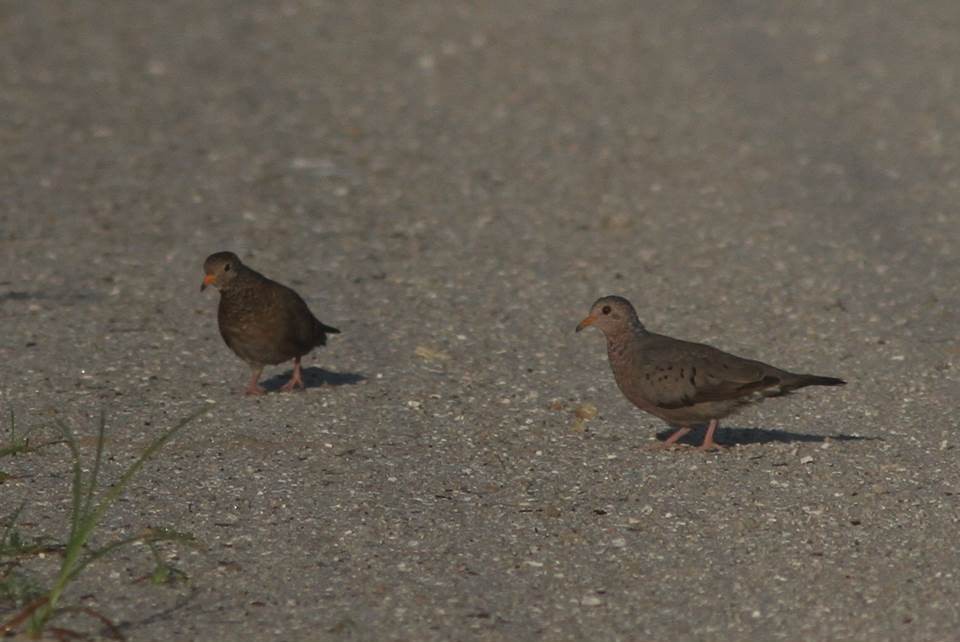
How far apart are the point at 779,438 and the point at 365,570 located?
287cm

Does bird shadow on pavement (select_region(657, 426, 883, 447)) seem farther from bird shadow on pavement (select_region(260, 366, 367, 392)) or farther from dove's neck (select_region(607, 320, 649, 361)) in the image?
bird shadow on pavement (select_region(260, 366, 367, 392))

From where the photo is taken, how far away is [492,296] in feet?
39.1

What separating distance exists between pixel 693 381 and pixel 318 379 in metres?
2.63

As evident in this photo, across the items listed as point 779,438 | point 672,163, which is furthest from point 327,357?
point 672,163

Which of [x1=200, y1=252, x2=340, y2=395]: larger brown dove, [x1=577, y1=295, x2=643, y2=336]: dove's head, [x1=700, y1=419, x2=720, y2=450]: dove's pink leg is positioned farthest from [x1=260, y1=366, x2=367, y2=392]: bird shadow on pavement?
[x1=700, y1=419, x2=720, y2=450]: dove's pink leg

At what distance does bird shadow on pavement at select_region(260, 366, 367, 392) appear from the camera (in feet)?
33.3

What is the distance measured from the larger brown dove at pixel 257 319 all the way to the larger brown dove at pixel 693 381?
6.60 ft

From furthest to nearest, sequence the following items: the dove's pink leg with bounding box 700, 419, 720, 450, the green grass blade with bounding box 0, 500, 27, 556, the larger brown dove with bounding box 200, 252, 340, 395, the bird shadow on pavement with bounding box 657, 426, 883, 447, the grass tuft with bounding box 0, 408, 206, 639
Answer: the larger brown dove with bounding box 200, 252, 340, 395 < the bird shadow on pavement with bounding box 657, 426, 883, 447 < the dove's pink leg with bounding box 700, 419, 720, 450 < the green grass blade with bounding box 0, 500, 27, 556 < the grass tuft with bounding box 0, 408, 206, 639

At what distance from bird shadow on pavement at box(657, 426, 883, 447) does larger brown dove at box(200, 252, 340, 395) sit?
7.28 ft

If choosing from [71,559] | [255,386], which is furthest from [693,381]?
[71,559]

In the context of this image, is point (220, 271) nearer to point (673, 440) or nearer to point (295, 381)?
point (295, 381)

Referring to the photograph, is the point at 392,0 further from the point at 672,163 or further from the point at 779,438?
the point at 779,438

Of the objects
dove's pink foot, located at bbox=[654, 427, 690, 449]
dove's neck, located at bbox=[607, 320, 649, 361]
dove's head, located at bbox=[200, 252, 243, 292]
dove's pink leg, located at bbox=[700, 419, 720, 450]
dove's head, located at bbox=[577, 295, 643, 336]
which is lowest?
dove's pink foot, located at bbox=[654, 427, 690, 449]

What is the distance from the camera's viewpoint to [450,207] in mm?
14117
